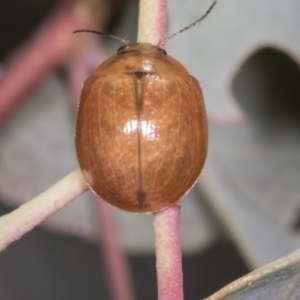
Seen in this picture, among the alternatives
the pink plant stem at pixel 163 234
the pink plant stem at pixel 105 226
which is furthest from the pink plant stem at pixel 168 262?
the pink plant stem at pixel 105 226

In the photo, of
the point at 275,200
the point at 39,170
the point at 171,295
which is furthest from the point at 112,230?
the point at 171,295

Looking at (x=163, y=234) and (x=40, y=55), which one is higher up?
(x=40, y=55)

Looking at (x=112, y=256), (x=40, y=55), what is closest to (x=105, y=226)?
(x=112, y=256)

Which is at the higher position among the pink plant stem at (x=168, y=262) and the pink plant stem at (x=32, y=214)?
the pink plant stem at (x=32, y=214)

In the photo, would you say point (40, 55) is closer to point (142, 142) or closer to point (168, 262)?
point (142, 142)

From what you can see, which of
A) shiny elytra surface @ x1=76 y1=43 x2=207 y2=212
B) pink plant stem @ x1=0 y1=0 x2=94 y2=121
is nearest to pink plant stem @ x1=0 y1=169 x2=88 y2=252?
shiny elytra surface @ x1=76 y1=43 x2=207 y2=212

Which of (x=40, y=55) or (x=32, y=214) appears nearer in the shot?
(x=32, y=214)

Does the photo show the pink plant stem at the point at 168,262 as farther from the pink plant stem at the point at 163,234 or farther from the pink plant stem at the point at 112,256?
the pink plant stem at the point at 112,256
